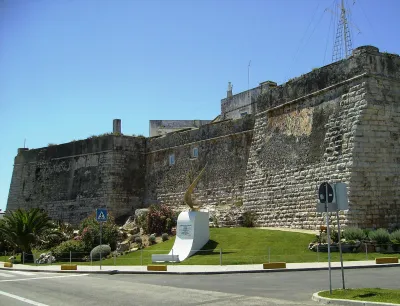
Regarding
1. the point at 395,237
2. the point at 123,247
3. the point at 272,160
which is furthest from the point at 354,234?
the point at 123,247

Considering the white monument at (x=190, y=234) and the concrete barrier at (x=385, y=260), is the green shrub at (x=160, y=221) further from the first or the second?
the concrete barrier at (x=385, y=260)

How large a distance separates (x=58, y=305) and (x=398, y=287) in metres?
7.71

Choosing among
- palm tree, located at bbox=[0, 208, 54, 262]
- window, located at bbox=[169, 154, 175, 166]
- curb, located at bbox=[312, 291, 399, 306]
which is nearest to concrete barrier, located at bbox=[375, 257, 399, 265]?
curb, located at bbox=[312, 291, 399, 306]

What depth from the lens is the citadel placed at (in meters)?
20.6

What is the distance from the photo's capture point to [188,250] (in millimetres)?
21547

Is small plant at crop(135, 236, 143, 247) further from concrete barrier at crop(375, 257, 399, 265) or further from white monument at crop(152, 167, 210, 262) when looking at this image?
concrete barrier at crop(375, 257, 399, 265)

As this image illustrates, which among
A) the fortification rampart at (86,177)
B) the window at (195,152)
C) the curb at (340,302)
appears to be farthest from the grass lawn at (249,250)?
the fortification rampart at (86,177)

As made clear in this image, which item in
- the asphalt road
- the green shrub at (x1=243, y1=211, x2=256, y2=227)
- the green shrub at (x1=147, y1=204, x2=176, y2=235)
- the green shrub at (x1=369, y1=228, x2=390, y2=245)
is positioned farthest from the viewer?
the green shrub at (x1=147, y1=204, x2=176, y2=235)

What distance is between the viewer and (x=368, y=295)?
31.2 ft

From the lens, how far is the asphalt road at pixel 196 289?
10.4 m

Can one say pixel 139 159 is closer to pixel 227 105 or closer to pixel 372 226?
Answer: pixel 227 105

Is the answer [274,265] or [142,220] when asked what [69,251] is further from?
[274,265]

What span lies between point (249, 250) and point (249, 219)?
561 centimetres

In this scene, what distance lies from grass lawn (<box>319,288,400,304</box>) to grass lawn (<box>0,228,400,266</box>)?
7481mm
